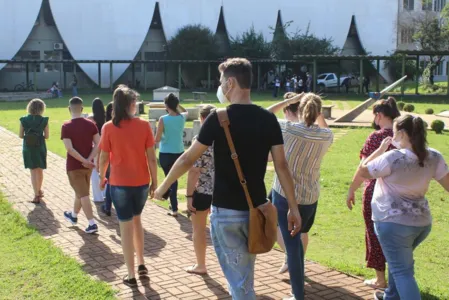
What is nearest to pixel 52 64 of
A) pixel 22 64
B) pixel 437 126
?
pixel 22 64

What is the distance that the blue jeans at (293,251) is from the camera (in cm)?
446

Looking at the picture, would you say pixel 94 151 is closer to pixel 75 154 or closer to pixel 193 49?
pixel 75 154

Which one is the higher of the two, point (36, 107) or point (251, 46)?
point (251, 46)

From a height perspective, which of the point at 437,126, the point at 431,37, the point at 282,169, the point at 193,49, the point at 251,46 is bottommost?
the point at 437,126

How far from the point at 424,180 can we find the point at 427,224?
1.04 ft

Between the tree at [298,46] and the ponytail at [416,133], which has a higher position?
the tree at [298,46]

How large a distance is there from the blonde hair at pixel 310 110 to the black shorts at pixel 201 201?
1.27 meters

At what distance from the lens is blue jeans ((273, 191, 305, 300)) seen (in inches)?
176

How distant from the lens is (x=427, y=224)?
164 inches

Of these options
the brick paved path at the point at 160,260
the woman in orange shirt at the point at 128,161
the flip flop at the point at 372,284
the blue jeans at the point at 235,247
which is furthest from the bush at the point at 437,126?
the blue jeans at the point at 235,247

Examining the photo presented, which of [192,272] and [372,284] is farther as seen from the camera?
[192,272]

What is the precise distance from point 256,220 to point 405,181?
46.8 inches

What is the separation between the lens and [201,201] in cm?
543

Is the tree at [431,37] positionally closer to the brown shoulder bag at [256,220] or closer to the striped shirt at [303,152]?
the striped shirt at [303,152]
